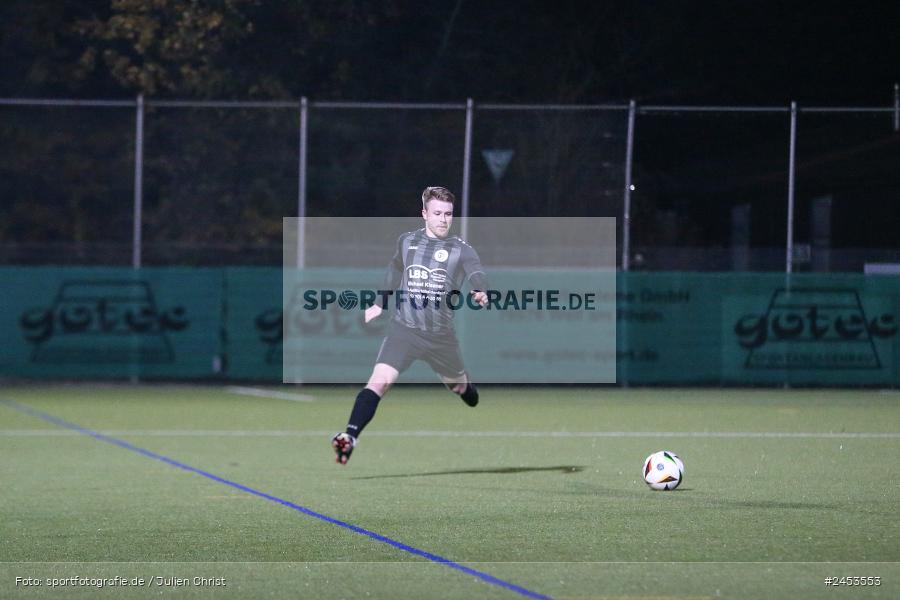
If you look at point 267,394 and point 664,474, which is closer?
point 664,474

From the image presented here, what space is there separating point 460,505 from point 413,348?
6.88ft

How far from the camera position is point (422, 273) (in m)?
11.4

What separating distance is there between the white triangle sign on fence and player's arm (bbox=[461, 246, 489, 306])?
1161 centimetres

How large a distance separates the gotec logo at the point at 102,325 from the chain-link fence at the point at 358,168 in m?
0.81

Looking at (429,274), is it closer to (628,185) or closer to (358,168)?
(628,185)

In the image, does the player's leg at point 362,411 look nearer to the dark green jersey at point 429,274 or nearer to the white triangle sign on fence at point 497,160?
the dark green jersey at point 429,274

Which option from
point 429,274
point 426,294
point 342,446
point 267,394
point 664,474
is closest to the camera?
point 664,474

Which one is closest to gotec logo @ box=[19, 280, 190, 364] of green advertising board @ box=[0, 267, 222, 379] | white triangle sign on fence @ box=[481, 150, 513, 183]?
green advertising board @ box=[0, 267, 222, 379]

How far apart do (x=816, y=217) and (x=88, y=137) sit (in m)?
14.5

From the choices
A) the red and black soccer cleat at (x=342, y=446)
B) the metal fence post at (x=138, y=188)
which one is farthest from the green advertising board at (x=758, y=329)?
the red and black soccer cleat at (x=342, y=446)

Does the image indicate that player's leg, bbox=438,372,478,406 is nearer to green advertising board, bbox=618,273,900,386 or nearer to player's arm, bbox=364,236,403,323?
player's arm, bbox=364,236,403,323

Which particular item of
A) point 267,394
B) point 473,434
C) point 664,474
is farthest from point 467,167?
point 664,474

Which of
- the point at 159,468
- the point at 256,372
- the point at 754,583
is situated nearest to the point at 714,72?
the point at 256,372

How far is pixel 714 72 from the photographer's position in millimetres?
31406
